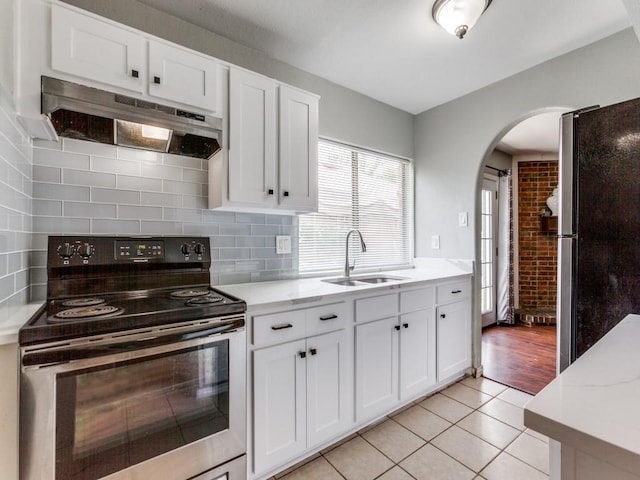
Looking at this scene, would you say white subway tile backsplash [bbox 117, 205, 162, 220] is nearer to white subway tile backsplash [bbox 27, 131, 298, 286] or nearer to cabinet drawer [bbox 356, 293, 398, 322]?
white subway tile backsplash [bbox 27, 131, 298, 286]

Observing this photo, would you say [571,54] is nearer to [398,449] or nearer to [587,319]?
[587,319]

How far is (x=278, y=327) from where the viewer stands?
60.0 inches

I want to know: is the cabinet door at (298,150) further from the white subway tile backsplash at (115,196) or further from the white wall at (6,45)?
the white wall at (6,45)

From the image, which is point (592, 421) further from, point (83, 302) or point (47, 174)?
point (47, 174)

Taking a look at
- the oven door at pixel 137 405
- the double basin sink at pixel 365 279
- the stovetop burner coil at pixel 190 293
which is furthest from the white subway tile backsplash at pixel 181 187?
the double basin sink at pixel 365 279

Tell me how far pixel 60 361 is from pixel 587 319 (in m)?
2.16

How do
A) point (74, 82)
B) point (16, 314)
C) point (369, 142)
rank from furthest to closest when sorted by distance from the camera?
point (369, 142) → point (74, 82) → point (16, 314)

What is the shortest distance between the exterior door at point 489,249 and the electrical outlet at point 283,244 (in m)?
3.04

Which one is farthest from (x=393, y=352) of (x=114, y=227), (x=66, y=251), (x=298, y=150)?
(x=66, y=251)

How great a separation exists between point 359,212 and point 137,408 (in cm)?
214

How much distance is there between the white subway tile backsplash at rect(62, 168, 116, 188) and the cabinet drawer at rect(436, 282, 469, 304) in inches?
89.0

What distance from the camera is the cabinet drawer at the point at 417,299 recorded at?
2123 mm

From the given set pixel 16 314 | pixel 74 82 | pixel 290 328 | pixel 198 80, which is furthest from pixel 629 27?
pixel 16 314

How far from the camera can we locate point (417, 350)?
2.21 m
